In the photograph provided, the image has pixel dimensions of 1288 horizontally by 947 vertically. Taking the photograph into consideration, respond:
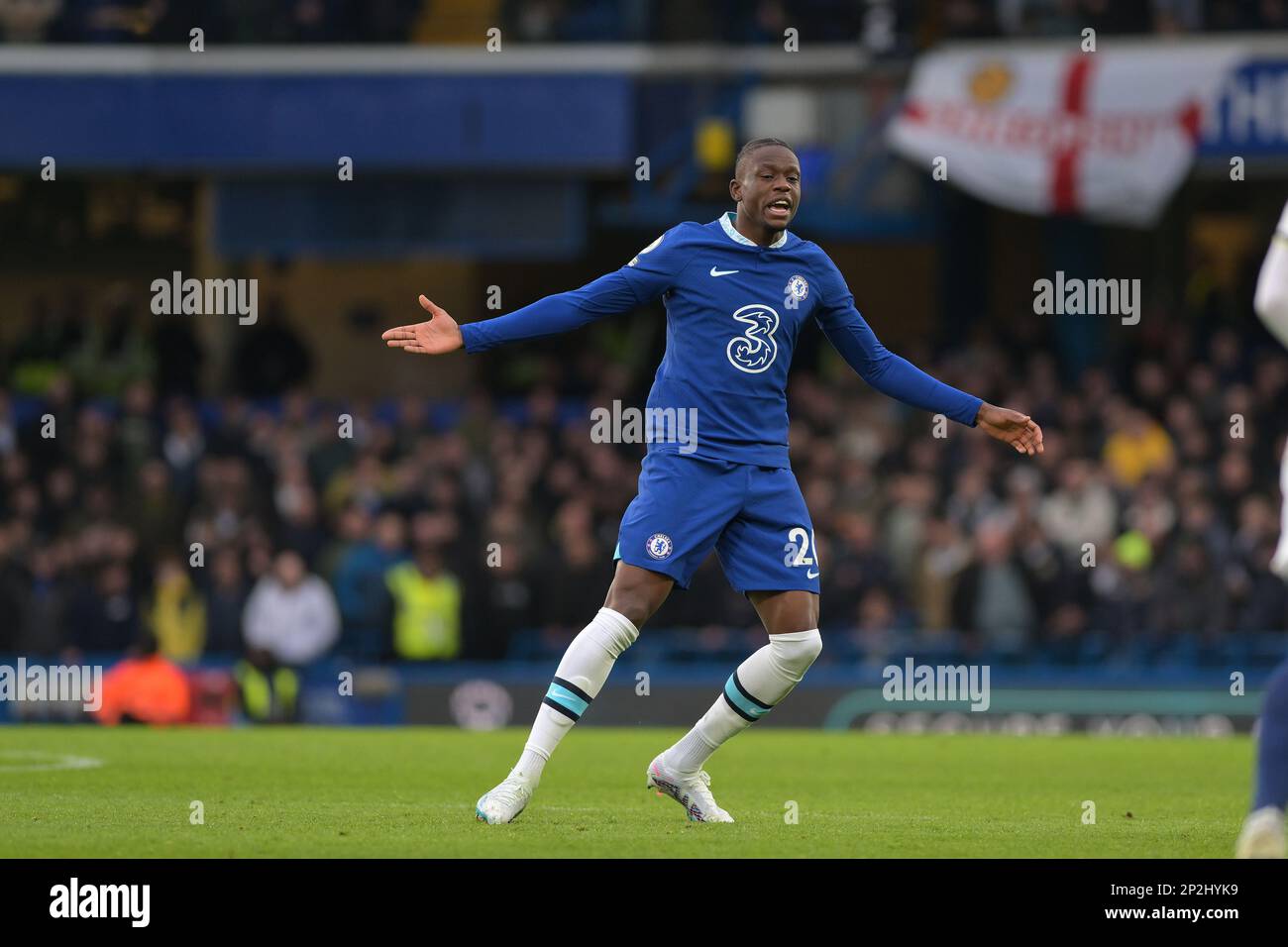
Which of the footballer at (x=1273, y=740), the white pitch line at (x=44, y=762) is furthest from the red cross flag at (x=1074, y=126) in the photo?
the footballer at (x=1273, y=740)

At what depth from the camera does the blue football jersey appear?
8.29 m

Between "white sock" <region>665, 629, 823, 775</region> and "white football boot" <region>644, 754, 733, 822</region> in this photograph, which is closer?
"white sock" <region>665, 629, 823, 775</region>

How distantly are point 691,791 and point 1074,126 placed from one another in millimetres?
13929

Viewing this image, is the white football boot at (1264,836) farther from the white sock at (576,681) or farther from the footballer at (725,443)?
the white sock at (576,681)

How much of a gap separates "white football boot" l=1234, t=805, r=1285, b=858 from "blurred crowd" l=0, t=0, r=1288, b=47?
17.1m

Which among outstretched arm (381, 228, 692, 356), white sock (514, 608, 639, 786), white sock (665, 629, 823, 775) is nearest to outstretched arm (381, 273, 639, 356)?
outstretched arm (381, 228, 692, 356)

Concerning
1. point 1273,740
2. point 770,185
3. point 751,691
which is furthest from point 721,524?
point 1273,740

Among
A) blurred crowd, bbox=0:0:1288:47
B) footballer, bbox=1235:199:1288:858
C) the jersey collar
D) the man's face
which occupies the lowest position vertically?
footballer, bbox=1235:199:1288:858

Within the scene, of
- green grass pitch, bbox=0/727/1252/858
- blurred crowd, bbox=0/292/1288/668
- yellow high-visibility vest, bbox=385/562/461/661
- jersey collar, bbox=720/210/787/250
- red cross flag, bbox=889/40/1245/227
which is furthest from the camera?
red cross flag, bbox=889/40/1245/227

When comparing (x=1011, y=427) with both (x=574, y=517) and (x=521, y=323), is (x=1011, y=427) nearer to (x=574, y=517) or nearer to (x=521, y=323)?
(x=521, y=323)

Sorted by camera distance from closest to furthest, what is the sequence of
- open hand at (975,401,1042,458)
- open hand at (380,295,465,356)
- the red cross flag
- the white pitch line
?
open hand at (380,295,465,356)
open hand at (975,401,1042,458)
the white pitch line
the red cross flag

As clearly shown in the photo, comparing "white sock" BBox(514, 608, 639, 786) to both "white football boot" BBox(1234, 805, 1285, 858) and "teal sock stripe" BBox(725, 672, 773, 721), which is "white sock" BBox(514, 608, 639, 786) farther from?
"white football boot" BBox(1234, 805, 1285, 858)

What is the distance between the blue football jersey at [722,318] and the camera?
8289 mm
